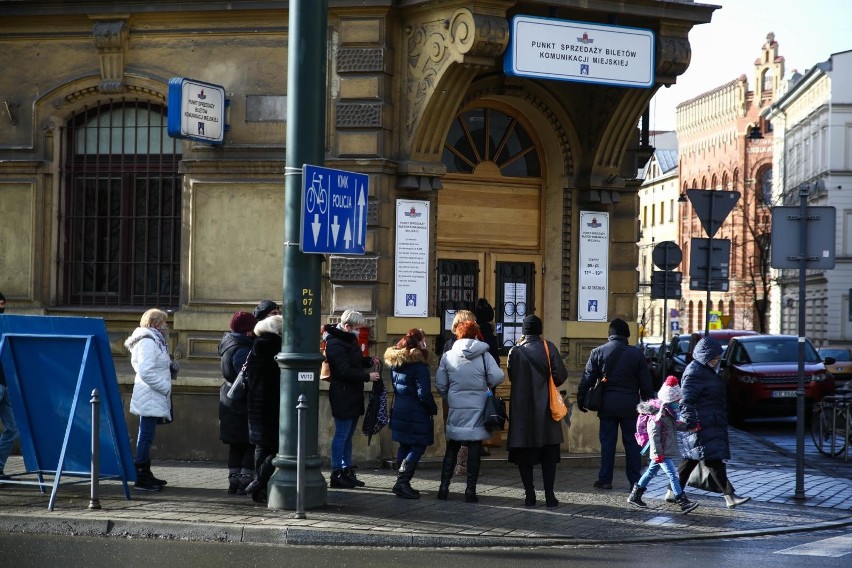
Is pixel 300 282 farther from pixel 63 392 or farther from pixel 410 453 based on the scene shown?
pixel 63 392

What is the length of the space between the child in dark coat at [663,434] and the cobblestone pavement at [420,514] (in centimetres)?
24

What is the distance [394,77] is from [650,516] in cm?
567

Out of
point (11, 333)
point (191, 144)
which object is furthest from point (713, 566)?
point (191, 144)

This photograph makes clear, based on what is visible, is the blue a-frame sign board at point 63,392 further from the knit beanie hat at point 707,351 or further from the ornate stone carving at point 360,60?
the knit beanie hat at point 707,351

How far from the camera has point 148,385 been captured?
12.7 m

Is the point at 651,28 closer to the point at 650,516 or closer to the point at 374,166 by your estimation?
the point at 374,166

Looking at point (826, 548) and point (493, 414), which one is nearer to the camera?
point (826, 548)

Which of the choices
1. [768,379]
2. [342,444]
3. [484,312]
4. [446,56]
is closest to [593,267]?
[484,312]

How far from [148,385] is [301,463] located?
2.38 metres

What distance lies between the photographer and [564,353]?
52.7ft

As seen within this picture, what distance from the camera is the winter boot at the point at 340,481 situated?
43.0ft

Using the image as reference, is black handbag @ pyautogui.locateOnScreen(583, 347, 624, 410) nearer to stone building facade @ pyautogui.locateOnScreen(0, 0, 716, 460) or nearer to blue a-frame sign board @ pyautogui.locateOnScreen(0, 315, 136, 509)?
stone building facade @ pyautogui.locateOnScreen(0, 0, 716, 460)

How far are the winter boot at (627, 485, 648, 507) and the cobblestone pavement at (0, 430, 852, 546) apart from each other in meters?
0.09

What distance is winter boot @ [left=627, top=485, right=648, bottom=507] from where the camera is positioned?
40.9ft
